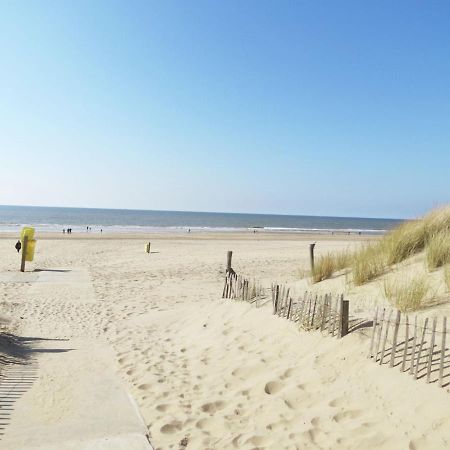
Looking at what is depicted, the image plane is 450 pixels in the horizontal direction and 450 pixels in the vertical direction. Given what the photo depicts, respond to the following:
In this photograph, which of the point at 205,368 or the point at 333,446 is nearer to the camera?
the point at 333,446

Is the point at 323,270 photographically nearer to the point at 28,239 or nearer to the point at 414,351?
the point at 414,351

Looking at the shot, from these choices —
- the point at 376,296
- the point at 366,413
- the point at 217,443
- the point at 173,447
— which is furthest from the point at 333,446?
the point at 376,296

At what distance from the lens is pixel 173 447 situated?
13.0 feet

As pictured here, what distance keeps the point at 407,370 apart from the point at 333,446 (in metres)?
1.07

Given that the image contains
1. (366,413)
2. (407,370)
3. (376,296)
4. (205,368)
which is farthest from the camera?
(376,296)

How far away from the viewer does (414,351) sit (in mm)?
3982

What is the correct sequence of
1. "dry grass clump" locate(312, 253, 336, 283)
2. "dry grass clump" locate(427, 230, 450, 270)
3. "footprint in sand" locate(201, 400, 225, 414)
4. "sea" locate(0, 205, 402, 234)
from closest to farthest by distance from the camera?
"footprint in sand" locate(201, 400, 225, 414)
"dry grass clump" locate(427, 230, 450, 270)
"dry grass clump" locate(312, 253, 336, 283)
"sea" locate(0, 205, 402, 234)

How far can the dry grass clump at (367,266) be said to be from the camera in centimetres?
777

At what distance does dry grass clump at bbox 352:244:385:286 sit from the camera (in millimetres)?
7770

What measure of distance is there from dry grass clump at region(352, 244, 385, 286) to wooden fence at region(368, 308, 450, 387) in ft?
9.01

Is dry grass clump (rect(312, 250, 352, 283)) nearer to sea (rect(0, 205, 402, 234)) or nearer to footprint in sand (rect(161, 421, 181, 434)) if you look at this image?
footprint in sand (rect(161, 421, 181, 434))

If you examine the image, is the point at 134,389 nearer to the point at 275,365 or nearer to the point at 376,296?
the point at 275,365

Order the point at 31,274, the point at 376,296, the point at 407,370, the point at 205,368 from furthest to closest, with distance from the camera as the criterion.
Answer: the point at 31,274, the point at 376,296, the point at 205,368, the point at 407,370

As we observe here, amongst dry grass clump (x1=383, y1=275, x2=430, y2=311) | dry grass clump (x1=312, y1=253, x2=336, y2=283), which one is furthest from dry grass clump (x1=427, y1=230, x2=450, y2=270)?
dry grass clump (x1=312, y1=253, x2=336, y2=283)
